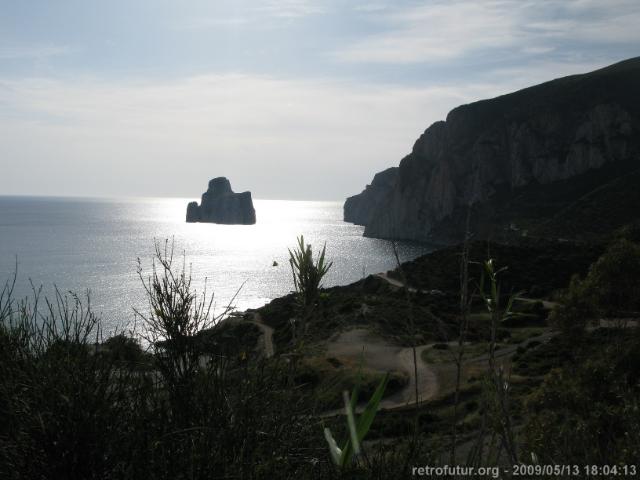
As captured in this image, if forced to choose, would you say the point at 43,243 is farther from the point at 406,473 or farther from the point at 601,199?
the point at 406,473

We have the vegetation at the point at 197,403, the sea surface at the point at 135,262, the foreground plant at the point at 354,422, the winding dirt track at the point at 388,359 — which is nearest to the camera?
the foreground plant at the point at 354,422

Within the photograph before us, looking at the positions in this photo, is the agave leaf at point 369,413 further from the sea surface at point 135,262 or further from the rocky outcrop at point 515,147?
the rocky outcrop at point 515,147

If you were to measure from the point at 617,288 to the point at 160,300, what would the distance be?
23.7 metres

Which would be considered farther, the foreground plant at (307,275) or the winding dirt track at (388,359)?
the winding dirt track at (388,359)

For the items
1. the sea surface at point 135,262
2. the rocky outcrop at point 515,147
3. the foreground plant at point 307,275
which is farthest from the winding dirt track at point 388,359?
the rocky outcrop at point 515,147

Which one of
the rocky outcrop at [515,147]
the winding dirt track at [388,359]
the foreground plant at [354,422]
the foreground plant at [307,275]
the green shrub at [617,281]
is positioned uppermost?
the rocky outcrop at [515,147]

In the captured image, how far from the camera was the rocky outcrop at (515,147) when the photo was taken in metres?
121

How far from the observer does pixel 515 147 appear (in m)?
134

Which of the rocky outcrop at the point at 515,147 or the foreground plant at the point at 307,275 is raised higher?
the rocky outcrop at the point at 515,147

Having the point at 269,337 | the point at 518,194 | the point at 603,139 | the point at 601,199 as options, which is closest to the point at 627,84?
the point at 603,139

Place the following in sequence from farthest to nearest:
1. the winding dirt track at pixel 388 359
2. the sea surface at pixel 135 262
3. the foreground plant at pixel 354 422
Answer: the sea surface at pixel 135 262, the winding dirt track at pixel 388 359, the foreground plant at pixel 354 422

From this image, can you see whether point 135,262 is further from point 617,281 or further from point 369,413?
point 369,413

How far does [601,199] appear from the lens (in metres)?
90.7

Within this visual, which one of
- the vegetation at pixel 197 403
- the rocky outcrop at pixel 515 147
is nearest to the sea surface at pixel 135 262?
the rocky outcrop at pixel 515 147
